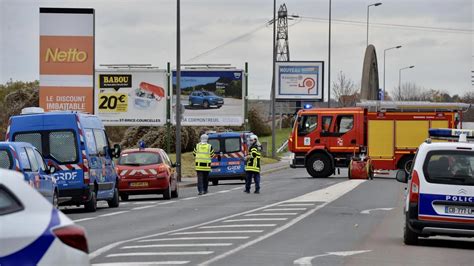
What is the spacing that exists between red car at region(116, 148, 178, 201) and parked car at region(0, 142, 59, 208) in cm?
809

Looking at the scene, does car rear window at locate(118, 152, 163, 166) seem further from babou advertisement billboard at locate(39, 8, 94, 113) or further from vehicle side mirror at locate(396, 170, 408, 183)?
babou advertisement billboard at locate(39, 8, 94, 113)

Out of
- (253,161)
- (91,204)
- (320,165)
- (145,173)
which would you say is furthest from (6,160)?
(320,165)

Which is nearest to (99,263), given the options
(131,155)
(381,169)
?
(131,155)

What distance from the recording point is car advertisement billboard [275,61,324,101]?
8356 centimetres

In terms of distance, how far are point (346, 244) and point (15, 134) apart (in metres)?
10.3

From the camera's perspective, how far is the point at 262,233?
1703 centimetres

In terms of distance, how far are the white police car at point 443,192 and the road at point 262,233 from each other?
1.23 ft

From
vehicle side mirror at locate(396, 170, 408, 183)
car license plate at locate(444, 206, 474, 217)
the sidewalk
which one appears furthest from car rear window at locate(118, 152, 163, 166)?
car license plate at locate(444, 206, 474, 217)

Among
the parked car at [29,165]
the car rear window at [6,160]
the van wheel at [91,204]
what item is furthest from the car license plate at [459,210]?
the van wheel at [91,204]

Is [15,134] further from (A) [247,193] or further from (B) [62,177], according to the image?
(A) [247,193]

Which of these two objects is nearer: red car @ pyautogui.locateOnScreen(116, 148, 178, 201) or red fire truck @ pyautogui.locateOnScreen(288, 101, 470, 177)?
red car @ pyautogui.locateOnScreen(116, 148, 178, 201)

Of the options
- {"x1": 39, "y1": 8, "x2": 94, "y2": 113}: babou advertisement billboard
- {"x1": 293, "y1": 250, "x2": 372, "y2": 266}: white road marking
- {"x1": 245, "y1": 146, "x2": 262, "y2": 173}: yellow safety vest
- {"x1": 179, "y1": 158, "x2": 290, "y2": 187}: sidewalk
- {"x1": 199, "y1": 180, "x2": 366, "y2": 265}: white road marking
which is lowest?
{"x1": 179, "y1": 158, "x2": 290, "y2": 187}: sidewalk

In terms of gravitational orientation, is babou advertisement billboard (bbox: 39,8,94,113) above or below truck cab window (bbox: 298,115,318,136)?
above

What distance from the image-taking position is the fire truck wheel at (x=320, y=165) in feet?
138
